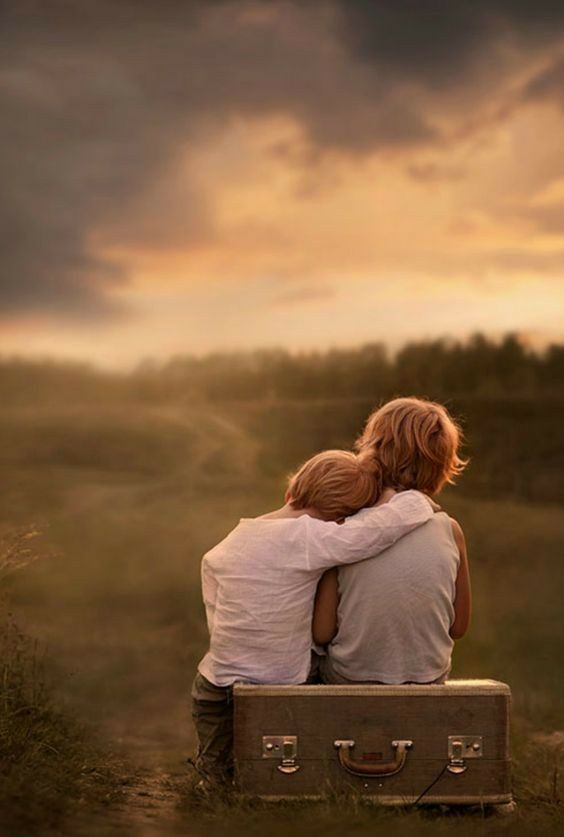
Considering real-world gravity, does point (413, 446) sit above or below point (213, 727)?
above

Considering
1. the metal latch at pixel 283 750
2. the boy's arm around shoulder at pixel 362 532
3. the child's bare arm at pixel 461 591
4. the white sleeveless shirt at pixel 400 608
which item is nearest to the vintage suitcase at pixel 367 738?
the metal latch at pixel 283 750

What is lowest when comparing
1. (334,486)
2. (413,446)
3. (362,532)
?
(362,532)

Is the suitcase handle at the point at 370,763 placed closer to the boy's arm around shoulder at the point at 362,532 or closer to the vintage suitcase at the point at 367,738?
the vintage suitcase at the point at 367,738

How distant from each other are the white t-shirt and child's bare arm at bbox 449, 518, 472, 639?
0.18 metres

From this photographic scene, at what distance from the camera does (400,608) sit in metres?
4.47

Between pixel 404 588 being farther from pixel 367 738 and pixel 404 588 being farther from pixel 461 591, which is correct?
pixel 367 738

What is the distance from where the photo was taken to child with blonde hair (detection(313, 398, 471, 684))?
14.7 feet

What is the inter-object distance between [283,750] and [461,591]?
0.91 meters

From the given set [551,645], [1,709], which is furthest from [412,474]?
[551,645]

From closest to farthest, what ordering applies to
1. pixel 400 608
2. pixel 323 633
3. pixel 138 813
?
pixel 400 608 < pixel 323 633 < pixel 138 813

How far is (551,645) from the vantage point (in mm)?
10609

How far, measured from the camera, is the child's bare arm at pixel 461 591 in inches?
181

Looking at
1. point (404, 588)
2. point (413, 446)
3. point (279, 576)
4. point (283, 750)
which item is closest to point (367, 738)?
point (283, 750)

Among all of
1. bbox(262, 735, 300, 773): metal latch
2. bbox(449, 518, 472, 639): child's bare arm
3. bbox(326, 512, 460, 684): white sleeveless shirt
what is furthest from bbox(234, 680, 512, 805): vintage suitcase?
bbox(449, 518, 472, 639): child's bare arm
